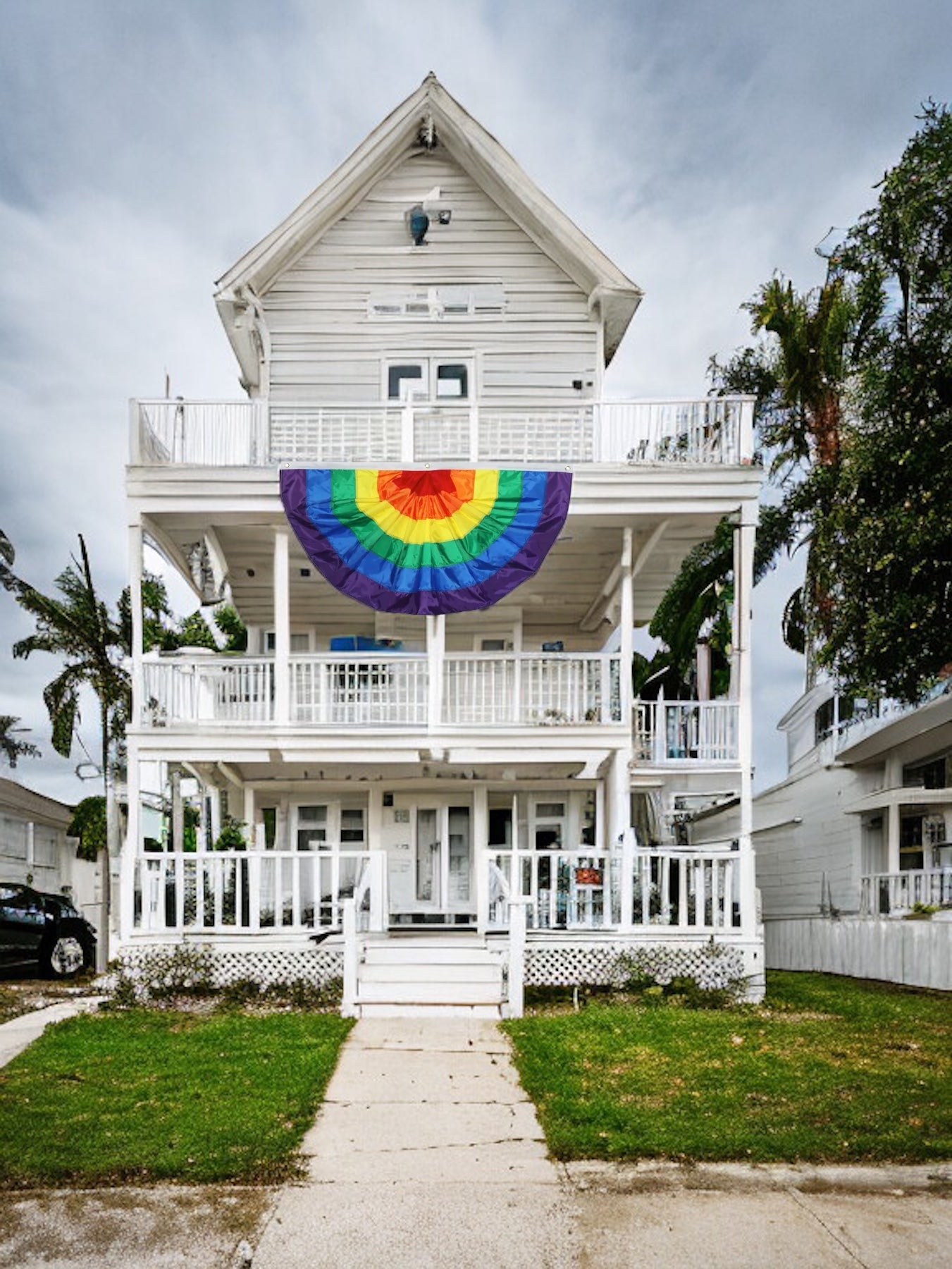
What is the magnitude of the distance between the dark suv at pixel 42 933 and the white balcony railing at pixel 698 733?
10606 mm

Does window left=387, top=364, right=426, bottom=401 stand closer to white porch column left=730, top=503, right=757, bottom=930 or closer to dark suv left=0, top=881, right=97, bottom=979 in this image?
white porch column left=730, top=503, right=757, bottom=930

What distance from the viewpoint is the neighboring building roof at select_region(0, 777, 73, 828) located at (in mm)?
29314

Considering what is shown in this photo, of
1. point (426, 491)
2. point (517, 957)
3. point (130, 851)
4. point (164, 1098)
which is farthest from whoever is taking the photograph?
point (426, 491)

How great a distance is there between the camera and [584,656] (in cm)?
1778

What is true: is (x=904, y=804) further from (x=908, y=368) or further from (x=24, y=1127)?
(x=24, y=1127)

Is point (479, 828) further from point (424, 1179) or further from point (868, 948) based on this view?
point (424, 1179)

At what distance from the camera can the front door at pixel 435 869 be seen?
783 inches

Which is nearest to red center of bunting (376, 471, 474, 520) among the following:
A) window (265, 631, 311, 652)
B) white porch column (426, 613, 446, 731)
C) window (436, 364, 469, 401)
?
white porch column (426, 613, 446, 731)

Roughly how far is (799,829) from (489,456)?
1414 cm

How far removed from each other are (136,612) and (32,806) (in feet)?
53.5

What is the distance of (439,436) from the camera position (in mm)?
18531

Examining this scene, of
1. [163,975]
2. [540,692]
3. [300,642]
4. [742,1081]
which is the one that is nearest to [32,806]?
[300,642]

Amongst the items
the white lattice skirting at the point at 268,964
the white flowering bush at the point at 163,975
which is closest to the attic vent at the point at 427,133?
the white lattice skirting at the point at 268,964

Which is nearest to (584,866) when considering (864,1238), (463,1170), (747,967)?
(747,967)
